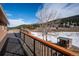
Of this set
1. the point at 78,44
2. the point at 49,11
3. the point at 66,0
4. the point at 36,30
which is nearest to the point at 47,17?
the point at 49,11

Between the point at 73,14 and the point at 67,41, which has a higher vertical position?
the point at 73,14

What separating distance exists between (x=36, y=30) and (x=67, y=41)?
2.37 ft

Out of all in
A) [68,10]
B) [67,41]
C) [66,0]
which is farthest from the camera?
[67,41]

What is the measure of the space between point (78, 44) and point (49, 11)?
0.90 metres

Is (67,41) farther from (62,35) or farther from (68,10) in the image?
(68,10)

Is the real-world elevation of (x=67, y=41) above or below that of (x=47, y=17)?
below

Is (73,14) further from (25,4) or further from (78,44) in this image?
(25,4)

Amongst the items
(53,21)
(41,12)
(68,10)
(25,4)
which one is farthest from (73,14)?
(25,4)

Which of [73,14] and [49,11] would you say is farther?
[49,11]

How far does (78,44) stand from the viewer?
10.9 ft

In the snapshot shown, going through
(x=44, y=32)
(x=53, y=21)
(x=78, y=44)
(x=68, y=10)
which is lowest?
(x=78, y=44)

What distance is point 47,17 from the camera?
3.67 metres

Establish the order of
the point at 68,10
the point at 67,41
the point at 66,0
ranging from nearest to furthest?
the point at 66,0 < the point at 68,10 < the point at 67,41

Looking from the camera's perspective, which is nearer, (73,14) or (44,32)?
(73,14)
